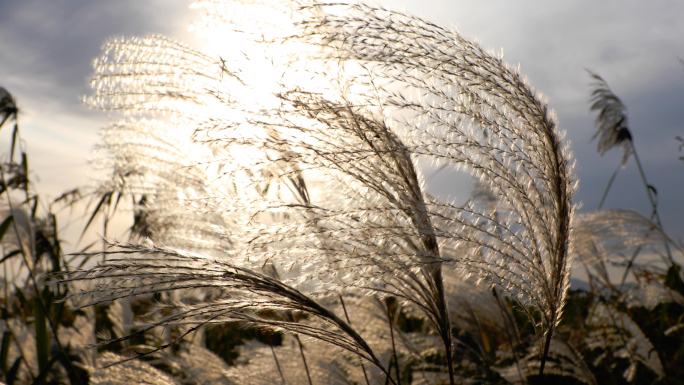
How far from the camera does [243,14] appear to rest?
1451mm

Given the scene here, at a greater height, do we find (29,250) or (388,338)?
(29,250)

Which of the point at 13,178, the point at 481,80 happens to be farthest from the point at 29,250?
the point at 481,80

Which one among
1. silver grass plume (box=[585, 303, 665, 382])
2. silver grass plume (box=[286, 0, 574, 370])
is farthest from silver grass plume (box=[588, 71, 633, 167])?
silver grass plume (box=[286, 0, 574, 370])

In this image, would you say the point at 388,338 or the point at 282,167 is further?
the point at 388,338

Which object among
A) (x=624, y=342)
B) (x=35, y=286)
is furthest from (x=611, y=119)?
(x=35, y=286)

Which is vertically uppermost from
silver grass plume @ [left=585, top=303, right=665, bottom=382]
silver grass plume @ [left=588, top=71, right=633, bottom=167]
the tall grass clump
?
silver grass plume @ [left=588, top=71, right=633, bottom=167]

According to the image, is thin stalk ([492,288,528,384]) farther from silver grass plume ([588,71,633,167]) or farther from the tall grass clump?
silver grass plume ([588,71,633,167])

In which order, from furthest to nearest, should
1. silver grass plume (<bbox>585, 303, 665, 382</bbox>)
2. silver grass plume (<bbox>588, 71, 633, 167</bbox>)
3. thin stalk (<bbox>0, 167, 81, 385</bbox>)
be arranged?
silver grass plume (<bbox>588, 71, 633, 167</bbox>)
silver grass plume (<bbox>585, 303, 665, 382</bbox>)
thin stalk (<bbox>0, 167, 81, 385</bbox>)

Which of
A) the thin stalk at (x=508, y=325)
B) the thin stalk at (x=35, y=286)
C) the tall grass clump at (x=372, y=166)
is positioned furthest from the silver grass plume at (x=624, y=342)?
the thin stalk at (x=35, y=286)

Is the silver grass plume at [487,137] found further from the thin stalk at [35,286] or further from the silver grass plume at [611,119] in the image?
the silver grass plume at [611,119]

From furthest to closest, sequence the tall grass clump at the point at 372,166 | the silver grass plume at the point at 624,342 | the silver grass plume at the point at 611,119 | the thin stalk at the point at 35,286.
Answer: the silver grass plume at the point at 611,119
the silver grass plume at the point at 624,342
the thin stalk at the point at 35,286
the tall grass clump at the point at 372,166

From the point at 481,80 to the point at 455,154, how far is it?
211mm

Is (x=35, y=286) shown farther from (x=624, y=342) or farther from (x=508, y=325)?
(x=624, y=342)

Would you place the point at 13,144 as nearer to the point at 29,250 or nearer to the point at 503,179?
the point at 29,250
